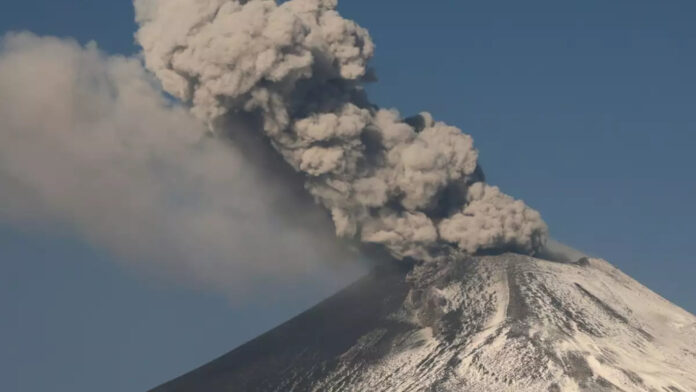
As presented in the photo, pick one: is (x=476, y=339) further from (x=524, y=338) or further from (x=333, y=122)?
(x=333, y=122)

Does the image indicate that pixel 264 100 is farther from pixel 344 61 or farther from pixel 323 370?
pixel 323 370

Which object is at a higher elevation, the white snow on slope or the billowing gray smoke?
the billowing gray smoke

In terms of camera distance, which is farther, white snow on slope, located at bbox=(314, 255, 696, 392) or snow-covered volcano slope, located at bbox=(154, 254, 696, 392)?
snow-covered volcano slope, located at bbox=(154, 254, 696, 392)

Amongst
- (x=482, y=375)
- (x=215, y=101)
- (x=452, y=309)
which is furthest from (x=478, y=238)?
(x=215, y=101)

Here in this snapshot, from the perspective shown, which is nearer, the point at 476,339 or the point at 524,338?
the point at 524,338

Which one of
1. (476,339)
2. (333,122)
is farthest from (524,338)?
(333,122)

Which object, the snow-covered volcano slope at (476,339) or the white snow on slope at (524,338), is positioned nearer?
the white snow on slope at (524,338)
